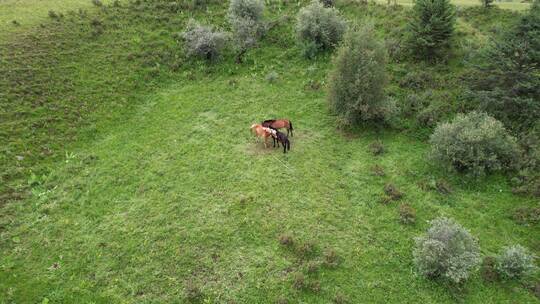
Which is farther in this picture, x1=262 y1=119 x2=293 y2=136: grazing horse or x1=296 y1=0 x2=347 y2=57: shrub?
x1=296 y1=0 x2=347 y2=57: shrub

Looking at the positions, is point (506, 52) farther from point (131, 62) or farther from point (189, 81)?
point (131, 62)

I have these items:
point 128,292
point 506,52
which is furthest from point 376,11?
point 128,292

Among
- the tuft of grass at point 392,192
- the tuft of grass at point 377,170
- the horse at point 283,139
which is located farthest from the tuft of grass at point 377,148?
the horse at point 283,139

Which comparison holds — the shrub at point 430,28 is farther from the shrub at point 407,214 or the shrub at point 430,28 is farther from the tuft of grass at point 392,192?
the shrub at point 407,214

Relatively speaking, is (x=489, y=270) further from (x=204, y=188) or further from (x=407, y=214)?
(x=204, y=188)

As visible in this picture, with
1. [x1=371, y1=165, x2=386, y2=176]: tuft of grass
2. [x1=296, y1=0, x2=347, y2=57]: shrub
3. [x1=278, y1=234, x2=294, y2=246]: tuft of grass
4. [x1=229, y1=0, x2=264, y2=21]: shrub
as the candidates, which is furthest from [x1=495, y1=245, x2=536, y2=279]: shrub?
[x1=229, y1=0, x2=264, y2=21]: shrub

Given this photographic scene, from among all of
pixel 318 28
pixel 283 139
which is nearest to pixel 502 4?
pixel 318 28

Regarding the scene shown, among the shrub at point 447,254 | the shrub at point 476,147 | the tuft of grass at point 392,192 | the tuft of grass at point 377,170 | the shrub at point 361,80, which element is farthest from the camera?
the shrub at point 361,80

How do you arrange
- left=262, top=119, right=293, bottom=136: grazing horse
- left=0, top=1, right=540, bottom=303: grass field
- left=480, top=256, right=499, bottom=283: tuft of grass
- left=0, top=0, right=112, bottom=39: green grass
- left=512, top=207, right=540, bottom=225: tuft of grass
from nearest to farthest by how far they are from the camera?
1. left=480, top=256, right=499, bottom=283: tuft of grass
2. left=0, top=1, right=540, bottom=303: grass field
3. left=512, top=207, right=540, bottom=225: tuft of grass
4. left=262, top=119, right=293, bottom=136: grazing horse
5. left=0, top=0, right=112, bottom=39: green grass

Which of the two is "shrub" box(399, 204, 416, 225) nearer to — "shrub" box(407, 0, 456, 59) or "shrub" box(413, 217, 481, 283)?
"shrub" box(413, 217, 481, 283)
